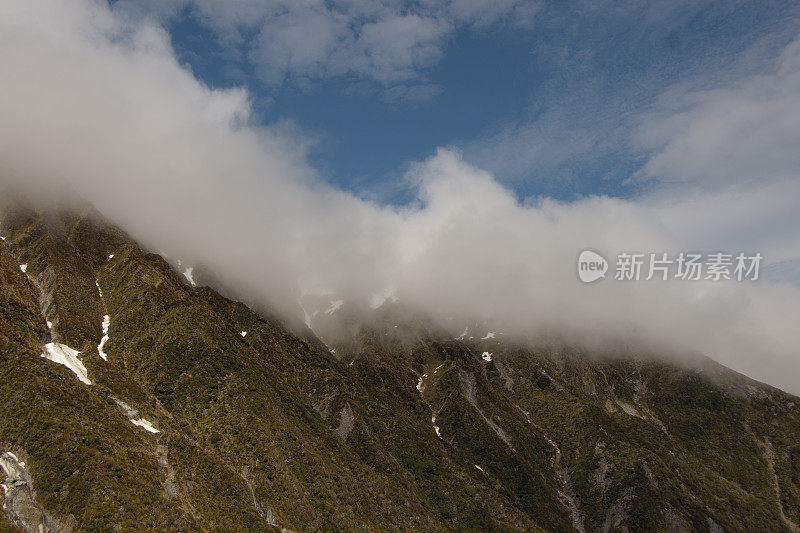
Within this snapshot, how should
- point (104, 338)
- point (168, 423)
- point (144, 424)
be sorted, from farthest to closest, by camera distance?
point (104, 338) → point (168, 423) → point (144, 424)

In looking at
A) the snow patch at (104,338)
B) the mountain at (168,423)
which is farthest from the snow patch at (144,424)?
the snow patch at (104,338)

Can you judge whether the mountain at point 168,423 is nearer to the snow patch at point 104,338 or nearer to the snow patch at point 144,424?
the snow patch at point 144,424

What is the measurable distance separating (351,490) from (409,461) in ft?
165

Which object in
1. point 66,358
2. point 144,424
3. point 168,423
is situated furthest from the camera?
point 66,358

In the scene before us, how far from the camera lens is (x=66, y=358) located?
9506cm

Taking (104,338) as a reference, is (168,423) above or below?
above

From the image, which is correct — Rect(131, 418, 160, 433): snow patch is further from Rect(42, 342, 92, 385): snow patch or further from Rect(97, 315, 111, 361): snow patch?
Rect(97, 315, 111, 361): snow patch

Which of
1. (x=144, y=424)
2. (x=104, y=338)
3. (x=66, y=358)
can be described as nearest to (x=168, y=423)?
(x=144, y=424)

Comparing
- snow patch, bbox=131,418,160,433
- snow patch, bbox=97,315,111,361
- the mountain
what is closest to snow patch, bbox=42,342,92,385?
the mountain

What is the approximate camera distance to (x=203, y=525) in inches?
2731

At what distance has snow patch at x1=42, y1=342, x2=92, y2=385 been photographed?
9088 centimetres

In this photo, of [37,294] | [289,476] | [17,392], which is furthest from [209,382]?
[37,294]

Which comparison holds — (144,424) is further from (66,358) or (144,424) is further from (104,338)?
(104,338)

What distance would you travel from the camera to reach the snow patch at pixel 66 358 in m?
90.9
